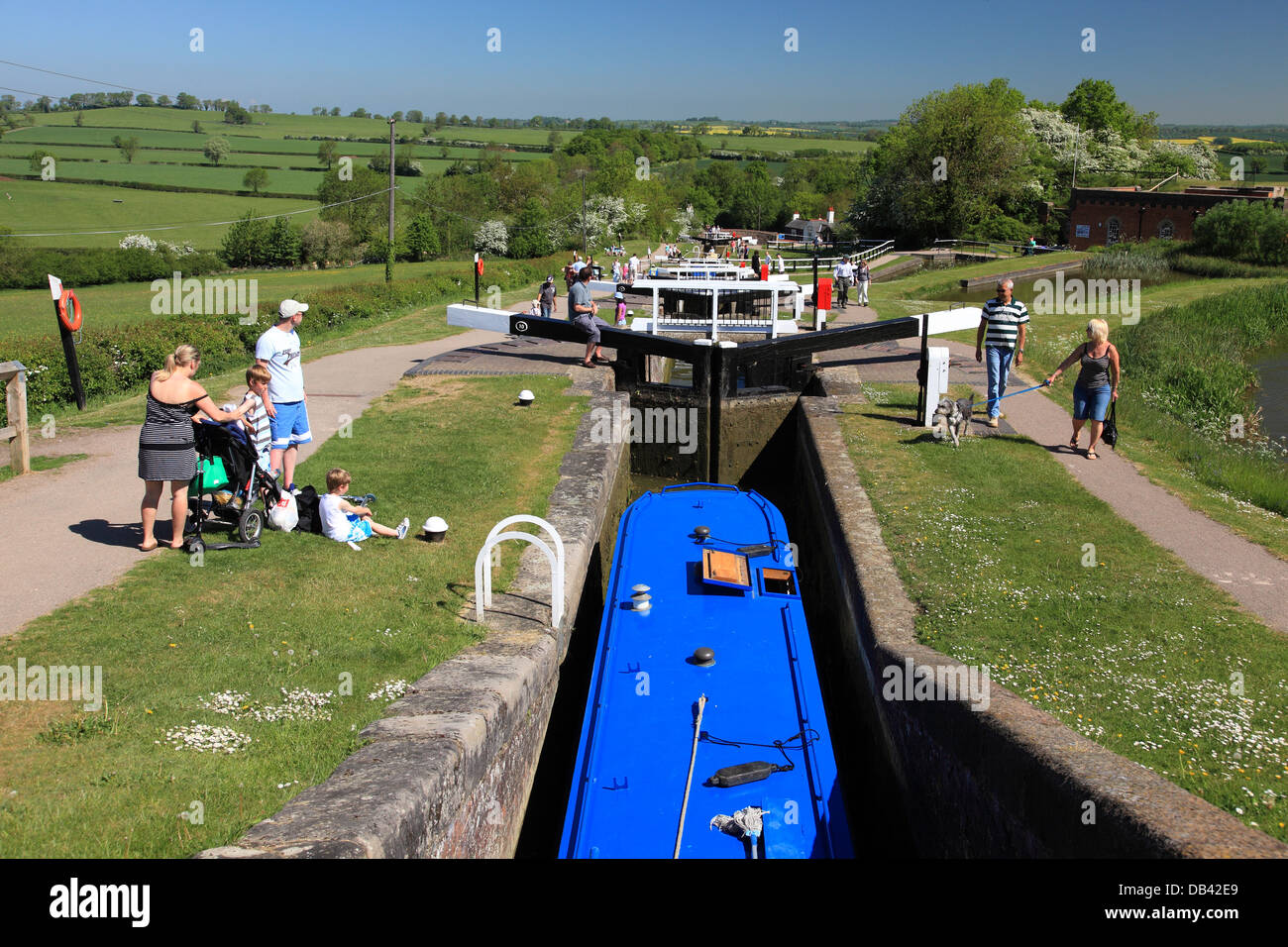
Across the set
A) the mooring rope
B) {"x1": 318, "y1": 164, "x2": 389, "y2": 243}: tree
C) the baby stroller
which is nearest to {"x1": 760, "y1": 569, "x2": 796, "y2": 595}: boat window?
the mooring rope

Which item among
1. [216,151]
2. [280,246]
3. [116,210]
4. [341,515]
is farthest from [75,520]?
[216,151]

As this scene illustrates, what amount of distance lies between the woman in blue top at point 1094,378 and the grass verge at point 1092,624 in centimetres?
84

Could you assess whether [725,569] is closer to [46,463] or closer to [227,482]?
[227,482]

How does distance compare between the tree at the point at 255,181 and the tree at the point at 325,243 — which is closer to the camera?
the tree at the point at 325,243

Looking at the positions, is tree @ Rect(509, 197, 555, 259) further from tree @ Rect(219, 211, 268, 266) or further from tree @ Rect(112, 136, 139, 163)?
tree @ Rect(112, 136, 139, 163)

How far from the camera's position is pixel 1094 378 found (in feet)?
37.5

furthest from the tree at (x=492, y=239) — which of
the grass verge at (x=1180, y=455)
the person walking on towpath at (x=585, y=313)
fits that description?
the person walking on towpath at (x=585, y=313)

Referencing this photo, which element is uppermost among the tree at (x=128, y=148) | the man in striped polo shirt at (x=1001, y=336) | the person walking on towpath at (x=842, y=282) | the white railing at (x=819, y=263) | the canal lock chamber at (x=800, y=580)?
the tree at (x=128, y=148)

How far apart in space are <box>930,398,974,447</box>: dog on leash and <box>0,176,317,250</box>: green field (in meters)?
57.6

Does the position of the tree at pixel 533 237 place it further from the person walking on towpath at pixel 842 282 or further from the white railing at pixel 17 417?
the white railing at pixel 17 417

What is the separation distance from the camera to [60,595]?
7.39m

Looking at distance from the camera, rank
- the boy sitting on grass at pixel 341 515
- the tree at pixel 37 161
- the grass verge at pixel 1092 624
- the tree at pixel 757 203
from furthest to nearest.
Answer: the tree at pixel 757 203
the tree at pixel 37 161
the boy sitting on grass at pixel 341 515
the grass verge at pixel 1092 624

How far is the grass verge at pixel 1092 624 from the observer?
18.5 ft

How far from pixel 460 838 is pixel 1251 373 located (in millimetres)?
22138
